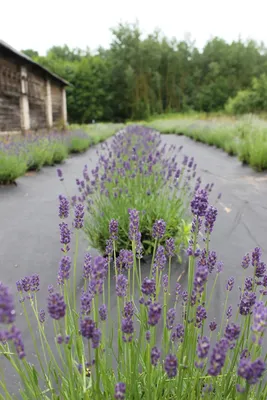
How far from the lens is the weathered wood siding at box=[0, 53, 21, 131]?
36.0ft

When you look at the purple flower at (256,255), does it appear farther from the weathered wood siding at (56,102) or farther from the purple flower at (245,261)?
the weathered wood siding at (56,102)

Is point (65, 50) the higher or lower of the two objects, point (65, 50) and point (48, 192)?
the higher

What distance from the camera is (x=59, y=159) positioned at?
29.6ft

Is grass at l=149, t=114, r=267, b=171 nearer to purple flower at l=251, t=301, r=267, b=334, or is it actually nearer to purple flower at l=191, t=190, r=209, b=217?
purple flower at l=191, t=190, r=209, b=217

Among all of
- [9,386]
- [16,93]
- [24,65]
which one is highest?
[24,65]

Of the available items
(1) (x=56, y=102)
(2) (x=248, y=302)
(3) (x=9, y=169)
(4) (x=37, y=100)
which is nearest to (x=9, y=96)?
(4) (x=37, y=100)

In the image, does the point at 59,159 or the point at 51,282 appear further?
the point at 59,159

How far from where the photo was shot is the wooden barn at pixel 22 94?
11.1 m

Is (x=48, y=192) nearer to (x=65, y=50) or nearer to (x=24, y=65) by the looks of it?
(x=24, y=65)

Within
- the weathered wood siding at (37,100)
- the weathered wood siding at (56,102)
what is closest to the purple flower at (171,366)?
the weathered wood siding at (37,100)

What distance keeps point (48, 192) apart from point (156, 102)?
40.4 m

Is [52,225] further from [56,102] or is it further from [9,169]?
A: [56,102]

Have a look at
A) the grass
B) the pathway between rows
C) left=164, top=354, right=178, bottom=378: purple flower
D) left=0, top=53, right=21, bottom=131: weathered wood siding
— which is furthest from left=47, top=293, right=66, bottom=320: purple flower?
left=0, top=53, right=21, bottom=131: weathered wood siding

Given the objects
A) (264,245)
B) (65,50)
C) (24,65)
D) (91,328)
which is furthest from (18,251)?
(65,50)
